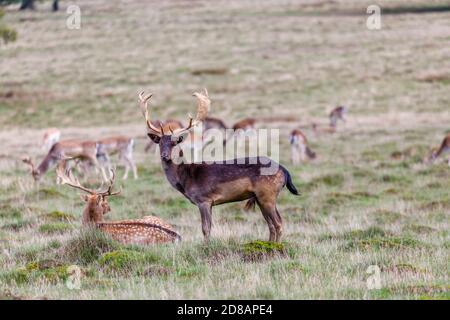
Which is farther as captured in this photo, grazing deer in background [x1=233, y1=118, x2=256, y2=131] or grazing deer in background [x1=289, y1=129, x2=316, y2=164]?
grazing deer in background [x1=233, y1=118, x2=256, y2=131]

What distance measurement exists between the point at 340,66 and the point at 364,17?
18.1 m

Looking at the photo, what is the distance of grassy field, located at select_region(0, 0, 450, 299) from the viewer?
8109 millimetres

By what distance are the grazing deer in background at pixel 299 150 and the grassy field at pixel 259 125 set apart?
1.43 ft

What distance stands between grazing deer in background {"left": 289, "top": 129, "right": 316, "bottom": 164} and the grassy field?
437 millimetres

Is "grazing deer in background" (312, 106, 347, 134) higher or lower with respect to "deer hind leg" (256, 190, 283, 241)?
higher

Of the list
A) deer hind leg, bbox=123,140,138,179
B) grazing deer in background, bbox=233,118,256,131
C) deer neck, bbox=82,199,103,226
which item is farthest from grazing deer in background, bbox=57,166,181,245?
grazing deer in background, bbox=233,118,256,131

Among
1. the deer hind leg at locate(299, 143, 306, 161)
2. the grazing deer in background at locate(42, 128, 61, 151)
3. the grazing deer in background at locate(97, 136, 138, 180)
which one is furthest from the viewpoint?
the grazing deer in background at locate(42, 128, 61, 151)

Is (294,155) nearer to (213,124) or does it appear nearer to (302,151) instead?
(302,151)

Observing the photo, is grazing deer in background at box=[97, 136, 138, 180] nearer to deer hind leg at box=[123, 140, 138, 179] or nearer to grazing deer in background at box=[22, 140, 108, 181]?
deer hind leg at box=[123, 140, 138, 179]

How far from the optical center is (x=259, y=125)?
3075cm

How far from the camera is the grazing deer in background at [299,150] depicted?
74.4ft

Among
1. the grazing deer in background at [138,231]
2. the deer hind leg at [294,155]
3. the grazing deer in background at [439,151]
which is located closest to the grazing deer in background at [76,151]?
the deer hind leg at [294,155]

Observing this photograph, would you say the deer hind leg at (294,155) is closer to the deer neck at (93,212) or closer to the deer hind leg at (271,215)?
the deer neck at (93,212)
